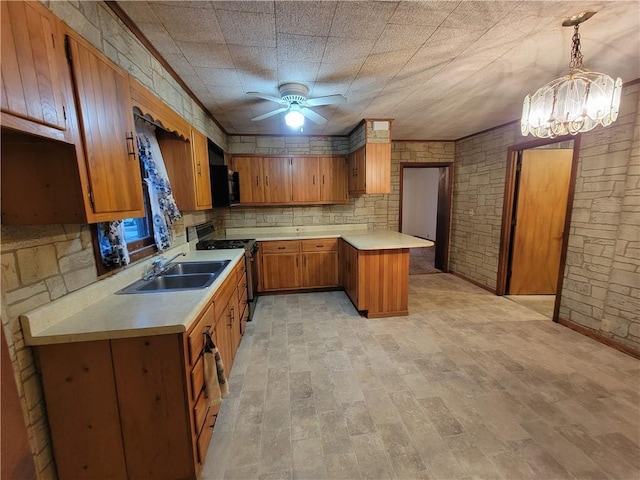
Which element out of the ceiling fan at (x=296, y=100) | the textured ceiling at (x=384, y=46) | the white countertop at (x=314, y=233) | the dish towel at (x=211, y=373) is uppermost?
the textured ceiling at (x=384, y=46)

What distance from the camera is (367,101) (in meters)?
2.83

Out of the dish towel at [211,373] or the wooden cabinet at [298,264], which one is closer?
the dish towel at [211,373]

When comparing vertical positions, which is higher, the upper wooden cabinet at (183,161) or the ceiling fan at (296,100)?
the ceiling fan at (296,100)

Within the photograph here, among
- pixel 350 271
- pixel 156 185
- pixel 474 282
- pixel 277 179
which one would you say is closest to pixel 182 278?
pixel 156 185

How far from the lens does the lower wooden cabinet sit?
45.2 inches

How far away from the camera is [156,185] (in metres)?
2.03

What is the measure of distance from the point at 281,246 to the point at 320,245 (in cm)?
59

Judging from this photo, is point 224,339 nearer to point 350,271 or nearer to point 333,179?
point 350,271

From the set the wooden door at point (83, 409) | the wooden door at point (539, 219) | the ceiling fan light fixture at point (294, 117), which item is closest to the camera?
the wooden door at point (83, 409)

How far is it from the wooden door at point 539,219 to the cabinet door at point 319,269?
262 cm

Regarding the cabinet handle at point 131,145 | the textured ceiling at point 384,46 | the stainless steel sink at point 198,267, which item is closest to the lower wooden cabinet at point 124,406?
the cabinet handle at point 131,145

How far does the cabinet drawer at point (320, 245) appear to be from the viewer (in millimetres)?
3954

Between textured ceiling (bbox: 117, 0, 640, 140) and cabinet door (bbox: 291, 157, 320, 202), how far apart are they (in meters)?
1.36

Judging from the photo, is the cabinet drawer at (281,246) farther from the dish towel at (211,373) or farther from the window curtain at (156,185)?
the dish towel at (211,373)
